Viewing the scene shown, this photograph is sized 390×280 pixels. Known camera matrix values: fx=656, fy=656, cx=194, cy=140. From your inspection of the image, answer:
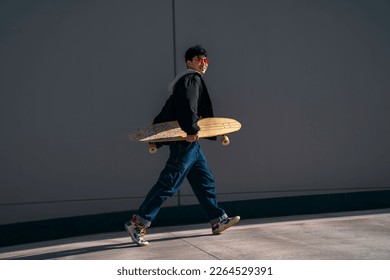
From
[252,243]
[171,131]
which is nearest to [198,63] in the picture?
[171,131]

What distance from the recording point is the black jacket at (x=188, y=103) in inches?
219

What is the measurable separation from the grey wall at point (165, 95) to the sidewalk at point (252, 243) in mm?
1093

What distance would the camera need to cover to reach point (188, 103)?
5.57 meters

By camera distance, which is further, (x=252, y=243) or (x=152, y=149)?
(x=152, y=149)

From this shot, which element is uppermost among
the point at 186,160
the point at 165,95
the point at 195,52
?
the point at 195,52

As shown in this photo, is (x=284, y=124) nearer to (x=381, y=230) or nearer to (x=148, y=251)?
(x=381, y=230)

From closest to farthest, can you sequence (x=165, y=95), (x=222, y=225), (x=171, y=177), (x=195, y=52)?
(x=171, y=177) < (x=195, y=52) < (x=222, y=225) < (x=165, y=95)

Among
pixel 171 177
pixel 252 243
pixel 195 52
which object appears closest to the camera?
pixel 252 243

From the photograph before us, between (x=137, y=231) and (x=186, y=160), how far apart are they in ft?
2.46

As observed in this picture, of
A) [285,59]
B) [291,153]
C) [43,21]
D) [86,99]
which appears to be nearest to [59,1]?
[43,21]

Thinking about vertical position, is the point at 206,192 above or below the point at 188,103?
below

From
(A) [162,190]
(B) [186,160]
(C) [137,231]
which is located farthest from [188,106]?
(C) [137,231]

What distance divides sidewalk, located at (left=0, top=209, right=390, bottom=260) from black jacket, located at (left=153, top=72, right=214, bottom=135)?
1025 mm

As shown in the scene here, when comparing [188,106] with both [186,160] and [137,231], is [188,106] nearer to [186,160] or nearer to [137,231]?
[186,160]
